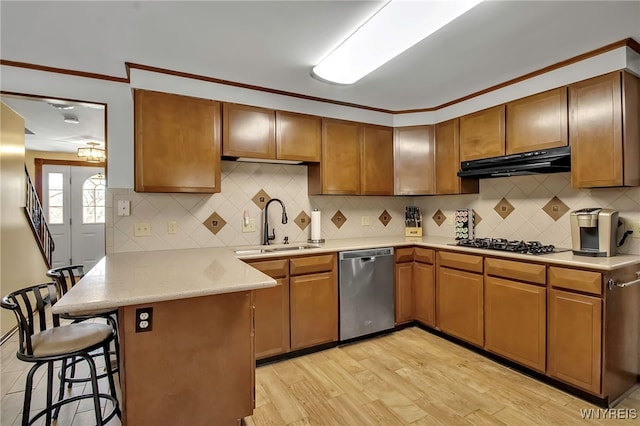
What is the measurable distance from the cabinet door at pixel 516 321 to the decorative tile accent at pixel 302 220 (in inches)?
68.1

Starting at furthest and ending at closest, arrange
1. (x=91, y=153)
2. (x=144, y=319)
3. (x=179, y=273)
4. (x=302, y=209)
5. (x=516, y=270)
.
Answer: (x=91, y=153)
(x=302, y=209)
(x=516, y=270)
(x=179, y=273)
(x=144, y=319)

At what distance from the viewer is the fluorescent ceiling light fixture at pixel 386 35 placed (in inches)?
66.1

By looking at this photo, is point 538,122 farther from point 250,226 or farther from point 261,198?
point 250,226

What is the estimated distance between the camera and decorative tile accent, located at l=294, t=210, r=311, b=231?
3443 mm

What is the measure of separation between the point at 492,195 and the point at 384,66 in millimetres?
1720

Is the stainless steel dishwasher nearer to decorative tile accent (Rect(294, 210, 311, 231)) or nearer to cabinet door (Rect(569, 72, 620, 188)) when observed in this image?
decorative tile accent (Rect(294, 210, 311, 231))

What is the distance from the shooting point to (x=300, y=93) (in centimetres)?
312

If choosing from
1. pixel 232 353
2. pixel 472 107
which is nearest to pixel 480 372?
pixel 232 353

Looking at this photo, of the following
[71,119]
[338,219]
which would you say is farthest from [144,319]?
[71,119]

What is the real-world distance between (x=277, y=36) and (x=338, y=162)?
1.47m

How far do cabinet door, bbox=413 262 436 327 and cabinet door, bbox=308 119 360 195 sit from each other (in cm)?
101

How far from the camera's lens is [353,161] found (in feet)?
11.3

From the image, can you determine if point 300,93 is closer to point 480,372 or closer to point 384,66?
point 384,66
